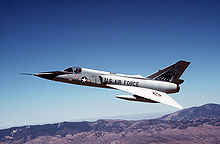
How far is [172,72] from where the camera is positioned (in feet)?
107

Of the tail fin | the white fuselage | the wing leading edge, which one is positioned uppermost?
the tail fin

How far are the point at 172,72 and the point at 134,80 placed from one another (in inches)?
327

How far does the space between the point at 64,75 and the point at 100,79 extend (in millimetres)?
5933

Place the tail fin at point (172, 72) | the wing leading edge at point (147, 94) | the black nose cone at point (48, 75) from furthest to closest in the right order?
1. the tail fin at point (172, 72)
2. the black nose cone at point (48, 75)
3. the wing leading edge at point (147, 94)

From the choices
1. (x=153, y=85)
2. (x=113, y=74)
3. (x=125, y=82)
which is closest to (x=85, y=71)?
(x=113, y=74)

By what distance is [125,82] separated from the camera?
95.5 feet

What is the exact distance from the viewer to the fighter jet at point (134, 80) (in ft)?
88.4

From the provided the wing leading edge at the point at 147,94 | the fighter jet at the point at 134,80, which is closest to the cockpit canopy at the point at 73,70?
the fighter jet at the point at 134,80

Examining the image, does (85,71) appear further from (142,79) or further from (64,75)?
(142,79)

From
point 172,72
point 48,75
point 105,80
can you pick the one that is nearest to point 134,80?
point 105,80

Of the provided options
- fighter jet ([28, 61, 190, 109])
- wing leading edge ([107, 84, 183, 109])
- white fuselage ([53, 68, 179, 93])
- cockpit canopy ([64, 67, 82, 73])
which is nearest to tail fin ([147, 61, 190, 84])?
fighter jet ([28, 61, 190, 109])

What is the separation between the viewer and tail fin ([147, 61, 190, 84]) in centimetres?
3234

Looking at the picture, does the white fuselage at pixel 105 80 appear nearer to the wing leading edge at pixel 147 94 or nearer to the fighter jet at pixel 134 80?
the fighter jet at pixel 134 80

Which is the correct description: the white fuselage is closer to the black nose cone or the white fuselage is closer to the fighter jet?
the fighter jet
